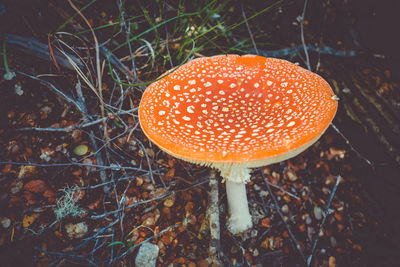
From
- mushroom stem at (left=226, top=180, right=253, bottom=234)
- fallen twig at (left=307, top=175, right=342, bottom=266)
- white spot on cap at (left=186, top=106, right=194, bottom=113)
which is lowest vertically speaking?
fallen twig at (left=307, top=175, right=342, bottom=266)

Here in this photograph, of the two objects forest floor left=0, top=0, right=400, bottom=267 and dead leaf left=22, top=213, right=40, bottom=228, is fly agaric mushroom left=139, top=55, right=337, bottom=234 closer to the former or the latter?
forest floor left=0, top=0, right=400, bottom=267

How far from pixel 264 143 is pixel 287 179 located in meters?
1.61

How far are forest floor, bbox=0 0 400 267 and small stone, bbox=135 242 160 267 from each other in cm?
6

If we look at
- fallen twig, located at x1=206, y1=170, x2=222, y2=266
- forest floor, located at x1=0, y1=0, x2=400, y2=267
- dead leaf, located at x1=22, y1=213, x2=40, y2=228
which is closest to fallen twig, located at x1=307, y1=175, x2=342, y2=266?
forest floor, located at x1=0, y1=0, x2=400, y2=267

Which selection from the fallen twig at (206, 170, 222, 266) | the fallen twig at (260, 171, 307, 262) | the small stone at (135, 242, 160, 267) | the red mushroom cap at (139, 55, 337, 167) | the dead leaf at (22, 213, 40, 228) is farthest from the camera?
the fallen twig at (260, 171, 307, 262)

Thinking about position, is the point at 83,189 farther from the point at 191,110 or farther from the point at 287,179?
the point at 287,179

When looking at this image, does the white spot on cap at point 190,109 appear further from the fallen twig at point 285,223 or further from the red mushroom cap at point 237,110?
the fallen twig at point 285,223

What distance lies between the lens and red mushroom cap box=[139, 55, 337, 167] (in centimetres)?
135

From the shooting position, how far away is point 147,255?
6.21 feet

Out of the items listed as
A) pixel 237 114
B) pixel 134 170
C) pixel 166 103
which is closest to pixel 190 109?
pixel 166 103

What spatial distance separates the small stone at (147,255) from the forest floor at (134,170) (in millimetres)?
62

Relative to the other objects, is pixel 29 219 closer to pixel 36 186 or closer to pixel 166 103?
pixel 36 186

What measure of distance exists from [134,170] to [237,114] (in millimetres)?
1211

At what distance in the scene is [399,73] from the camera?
267 cm
